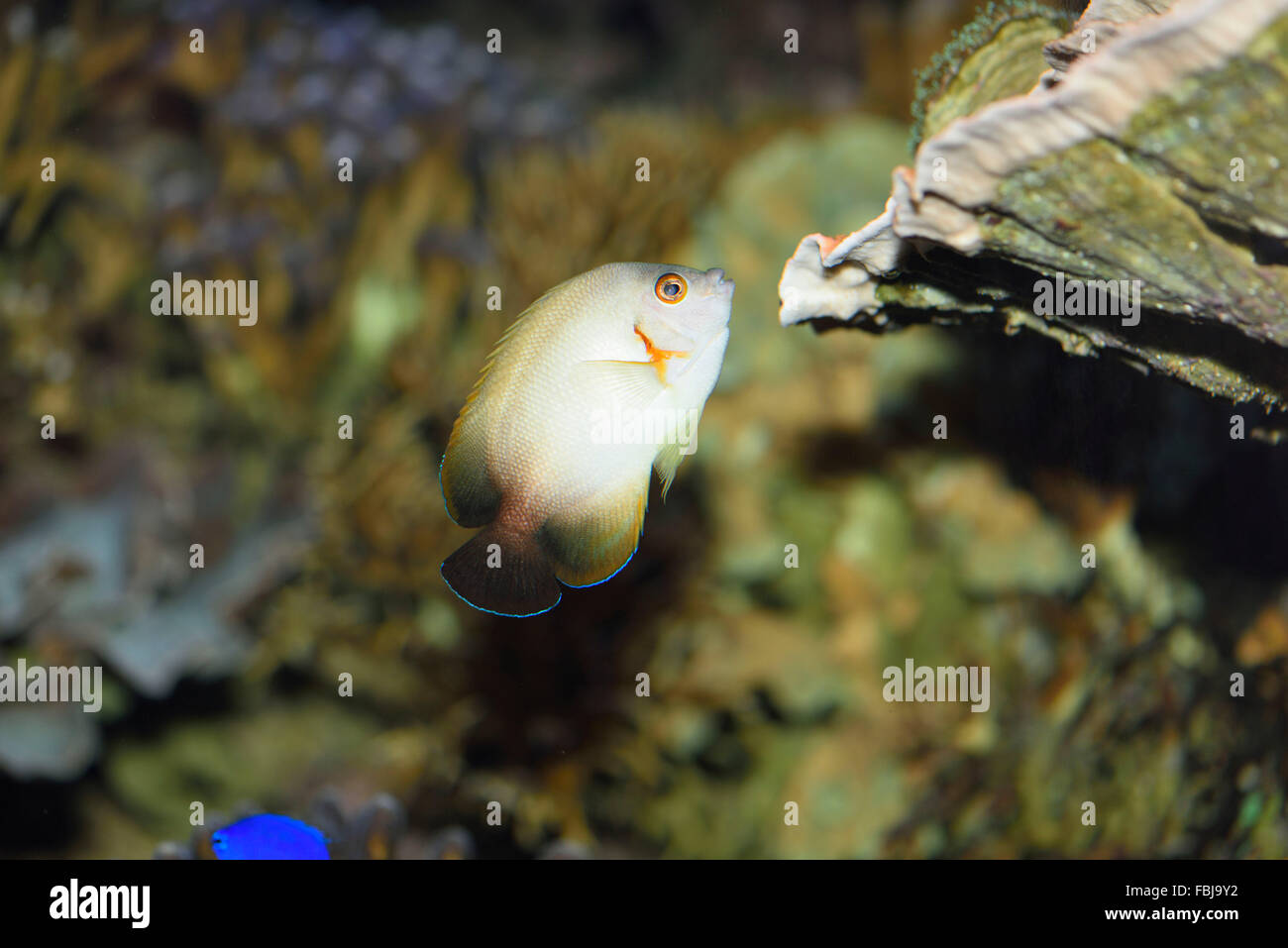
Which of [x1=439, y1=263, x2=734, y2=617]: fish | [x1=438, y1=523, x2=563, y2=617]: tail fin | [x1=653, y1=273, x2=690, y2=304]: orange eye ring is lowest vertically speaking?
[x1=438, y1=523, x2=563, y2=617]: tail fin

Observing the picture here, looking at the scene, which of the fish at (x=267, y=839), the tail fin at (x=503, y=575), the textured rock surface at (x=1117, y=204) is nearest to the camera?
the textured rock surface at (x=1117, y=204)

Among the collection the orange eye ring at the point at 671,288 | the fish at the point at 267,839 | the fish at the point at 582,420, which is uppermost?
the orange eye ring at the point at 671,288

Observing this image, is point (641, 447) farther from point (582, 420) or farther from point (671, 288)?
point (671, 288)

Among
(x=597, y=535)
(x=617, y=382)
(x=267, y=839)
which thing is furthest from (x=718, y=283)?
(x=267, y=839)

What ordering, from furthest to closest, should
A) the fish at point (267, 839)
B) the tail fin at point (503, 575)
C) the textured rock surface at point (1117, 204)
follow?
the fish at point (267, 839) < the tail fin at point (503, 575) < the textured rock surface at point (1117, 204)

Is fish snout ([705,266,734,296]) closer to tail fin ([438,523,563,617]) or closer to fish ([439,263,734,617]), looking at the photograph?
fish ([439,263,734,617])

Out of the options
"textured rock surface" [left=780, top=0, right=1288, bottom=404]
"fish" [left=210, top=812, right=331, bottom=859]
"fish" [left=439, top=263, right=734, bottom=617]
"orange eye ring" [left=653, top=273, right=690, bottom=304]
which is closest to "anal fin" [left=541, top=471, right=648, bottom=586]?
"fish" [left=439, top=263, right=734, bottom=617]

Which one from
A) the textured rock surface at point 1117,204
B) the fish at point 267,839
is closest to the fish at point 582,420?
the textured rock surface at point 1117,204

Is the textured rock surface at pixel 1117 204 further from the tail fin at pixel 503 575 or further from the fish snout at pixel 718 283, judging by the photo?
the tail fin at pixel 503 575
